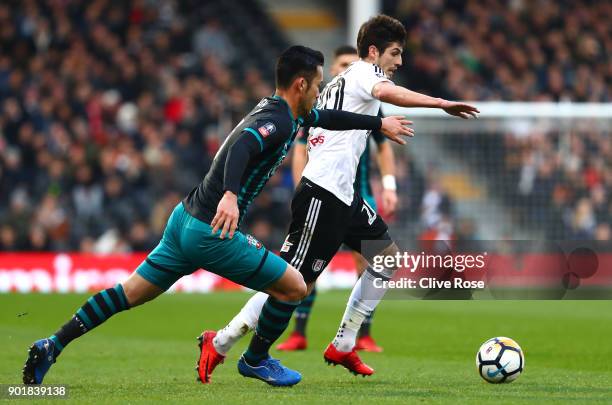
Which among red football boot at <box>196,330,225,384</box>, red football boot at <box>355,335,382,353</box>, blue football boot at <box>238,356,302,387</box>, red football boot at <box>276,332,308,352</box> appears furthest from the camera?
red football boot at <box>276,332,308,352</box>

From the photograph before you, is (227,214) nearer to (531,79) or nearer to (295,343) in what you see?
(295,343)

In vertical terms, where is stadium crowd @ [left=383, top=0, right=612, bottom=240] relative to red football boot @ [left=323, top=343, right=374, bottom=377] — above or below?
above

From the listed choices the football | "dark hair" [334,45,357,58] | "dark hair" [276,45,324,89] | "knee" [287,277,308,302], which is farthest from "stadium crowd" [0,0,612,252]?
"dark hair" [276,45,324,89]

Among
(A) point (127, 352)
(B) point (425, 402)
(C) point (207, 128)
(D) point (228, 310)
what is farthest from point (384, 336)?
(C) point (207, 128)

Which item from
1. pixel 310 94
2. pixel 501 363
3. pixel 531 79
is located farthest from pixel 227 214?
pixel 531 79

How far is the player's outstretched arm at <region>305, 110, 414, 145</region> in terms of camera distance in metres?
7.22

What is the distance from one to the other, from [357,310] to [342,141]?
1.17 meters

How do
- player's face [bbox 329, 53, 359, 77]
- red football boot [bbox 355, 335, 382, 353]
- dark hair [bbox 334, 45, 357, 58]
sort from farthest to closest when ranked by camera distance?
1. dark hair [bbox 334, 45, 357, 58]
2. player's face [bbox 329, 53, 359, 77]
3. red football boot [bbox 355, 335, 382, 353]

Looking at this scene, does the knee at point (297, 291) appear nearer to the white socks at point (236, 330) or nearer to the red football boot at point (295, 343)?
the white socks at point (236, 330)

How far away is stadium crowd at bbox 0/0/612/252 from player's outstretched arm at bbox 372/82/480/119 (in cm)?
1015

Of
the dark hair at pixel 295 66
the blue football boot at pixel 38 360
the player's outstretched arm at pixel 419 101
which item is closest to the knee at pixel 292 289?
the dark hair at pixel 295 66

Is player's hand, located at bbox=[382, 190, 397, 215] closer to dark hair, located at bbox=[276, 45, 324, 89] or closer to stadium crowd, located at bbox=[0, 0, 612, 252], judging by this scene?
dark hair, located at bbox=[276, 45, 324, 89]

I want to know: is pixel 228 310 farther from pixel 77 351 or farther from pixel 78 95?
pixel 78 95

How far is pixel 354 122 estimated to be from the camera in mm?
7320
